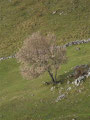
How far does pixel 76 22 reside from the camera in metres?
80.6

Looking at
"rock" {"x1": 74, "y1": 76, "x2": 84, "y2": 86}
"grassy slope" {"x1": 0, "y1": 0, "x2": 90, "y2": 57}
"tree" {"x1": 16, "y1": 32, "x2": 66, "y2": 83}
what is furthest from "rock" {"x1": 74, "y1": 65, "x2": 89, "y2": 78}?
"grassy slope" {"x1": 0, "y1": 0, "x2": 90, "y2": 57}

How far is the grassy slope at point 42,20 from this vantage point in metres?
76.1

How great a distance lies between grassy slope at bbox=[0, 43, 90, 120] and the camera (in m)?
30.7

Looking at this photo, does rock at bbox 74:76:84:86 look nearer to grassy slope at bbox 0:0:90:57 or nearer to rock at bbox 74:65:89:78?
rock at bbox 74:65:89:78

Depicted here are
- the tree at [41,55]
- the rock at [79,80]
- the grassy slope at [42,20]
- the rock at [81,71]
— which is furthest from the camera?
the grassy slope at [42,20]

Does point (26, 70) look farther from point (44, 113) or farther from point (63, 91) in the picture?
point (44, 113)

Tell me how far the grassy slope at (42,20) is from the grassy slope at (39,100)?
A: 2097cm

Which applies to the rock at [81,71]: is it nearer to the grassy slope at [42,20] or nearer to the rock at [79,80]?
the rock at [79,80]

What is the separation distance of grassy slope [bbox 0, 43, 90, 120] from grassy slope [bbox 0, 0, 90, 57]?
68.8ft

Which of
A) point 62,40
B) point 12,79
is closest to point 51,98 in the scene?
point 12,79

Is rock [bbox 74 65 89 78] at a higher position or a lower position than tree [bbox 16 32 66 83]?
lower

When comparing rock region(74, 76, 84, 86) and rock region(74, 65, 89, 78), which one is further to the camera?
rock region(74, 65, 89, 78)

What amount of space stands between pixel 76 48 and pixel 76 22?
22475 millimetres

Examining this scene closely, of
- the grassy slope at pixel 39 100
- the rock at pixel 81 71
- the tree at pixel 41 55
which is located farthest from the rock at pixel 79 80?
the tree at pixel 41 55
